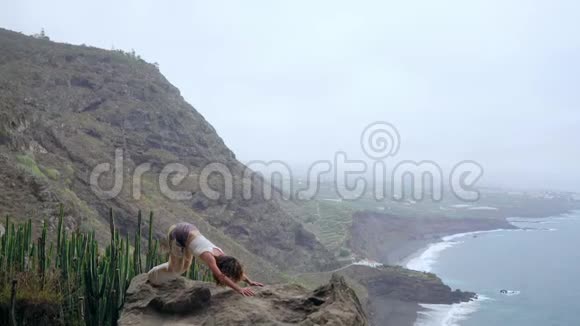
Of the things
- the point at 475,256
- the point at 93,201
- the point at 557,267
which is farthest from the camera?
the point at 475,256

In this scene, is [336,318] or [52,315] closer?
[336,318]

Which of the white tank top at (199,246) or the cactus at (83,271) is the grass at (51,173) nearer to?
the cactus at (83,271)

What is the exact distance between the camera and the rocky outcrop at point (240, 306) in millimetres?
4992

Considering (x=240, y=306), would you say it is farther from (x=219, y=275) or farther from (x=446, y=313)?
(x=446, y=313)

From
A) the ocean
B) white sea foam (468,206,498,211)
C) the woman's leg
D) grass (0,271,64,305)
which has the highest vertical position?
the woman's leg

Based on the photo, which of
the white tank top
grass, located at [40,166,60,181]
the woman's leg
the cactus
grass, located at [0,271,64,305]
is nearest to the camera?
the white tank top

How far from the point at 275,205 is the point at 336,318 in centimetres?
3719

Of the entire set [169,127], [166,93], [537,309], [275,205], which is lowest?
[537,309]

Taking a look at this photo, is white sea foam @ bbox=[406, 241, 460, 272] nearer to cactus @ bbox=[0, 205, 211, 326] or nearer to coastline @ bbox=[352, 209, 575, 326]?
coastline @ bbox=[352, 209, 575, 326]

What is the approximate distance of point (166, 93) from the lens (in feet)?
147

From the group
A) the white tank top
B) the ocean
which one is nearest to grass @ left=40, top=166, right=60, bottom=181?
the white tank top

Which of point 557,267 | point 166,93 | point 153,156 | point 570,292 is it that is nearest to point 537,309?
point 570,292

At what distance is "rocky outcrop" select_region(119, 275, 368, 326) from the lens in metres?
4.99

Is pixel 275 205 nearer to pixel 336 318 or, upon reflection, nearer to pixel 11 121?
pixel 11 121
